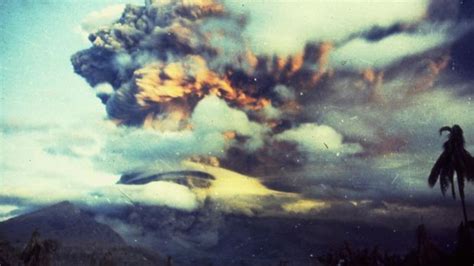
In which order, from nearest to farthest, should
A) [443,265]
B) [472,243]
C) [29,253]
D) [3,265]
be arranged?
[472,243] < [443,265] < [3,265] < [29,253]

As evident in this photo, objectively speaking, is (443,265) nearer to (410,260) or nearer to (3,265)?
(410,260)

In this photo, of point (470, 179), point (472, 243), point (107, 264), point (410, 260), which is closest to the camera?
point (472, 243)

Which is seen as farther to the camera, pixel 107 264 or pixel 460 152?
pixel 107 264

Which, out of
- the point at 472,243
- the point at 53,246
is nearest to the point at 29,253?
the point at 53,246

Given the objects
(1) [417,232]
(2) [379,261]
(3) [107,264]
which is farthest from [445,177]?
(3) [107,264]

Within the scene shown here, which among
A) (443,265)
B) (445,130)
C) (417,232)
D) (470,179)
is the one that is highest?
(445,130)

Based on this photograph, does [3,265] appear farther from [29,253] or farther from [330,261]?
[330,261]

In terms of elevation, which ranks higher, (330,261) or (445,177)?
(445,177)
